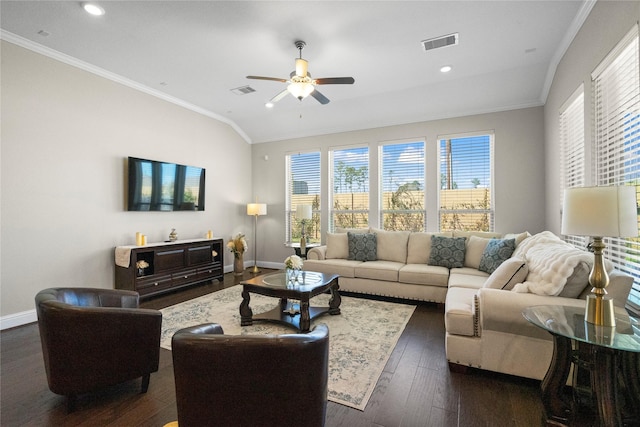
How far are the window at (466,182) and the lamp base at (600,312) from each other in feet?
11.8

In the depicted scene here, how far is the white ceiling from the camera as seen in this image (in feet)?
9.26

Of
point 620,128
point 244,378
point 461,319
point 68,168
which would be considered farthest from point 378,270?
point 68,168

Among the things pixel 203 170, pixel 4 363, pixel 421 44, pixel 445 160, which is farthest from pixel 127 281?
pixel 445 160

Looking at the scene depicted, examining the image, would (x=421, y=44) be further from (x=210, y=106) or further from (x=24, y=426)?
(x=24, y=426)

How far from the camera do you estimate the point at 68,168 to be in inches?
148

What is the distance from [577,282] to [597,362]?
2.52 ft

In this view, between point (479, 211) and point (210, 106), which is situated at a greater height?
point (210, 106)

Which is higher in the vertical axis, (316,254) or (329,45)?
(329,45)

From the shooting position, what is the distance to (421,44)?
11.1ft

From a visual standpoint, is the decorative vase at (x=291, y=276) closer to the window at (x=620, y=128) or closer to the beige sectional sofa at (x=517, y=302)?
the beige sectional sofa at (x=517, y=302)

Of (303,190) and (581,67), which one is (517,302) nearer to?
(581,67)

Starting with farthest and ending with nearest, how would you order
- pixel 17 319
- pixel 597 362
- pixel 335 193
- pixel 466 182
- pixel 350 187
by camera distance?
pixel 335 193, pixel 350 187, pixel 466 182, pixel 17 319, pixel 597 362

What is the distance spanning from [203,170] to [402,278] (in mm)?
4028

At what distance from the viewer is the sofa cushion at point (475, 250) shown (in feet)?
13.5
